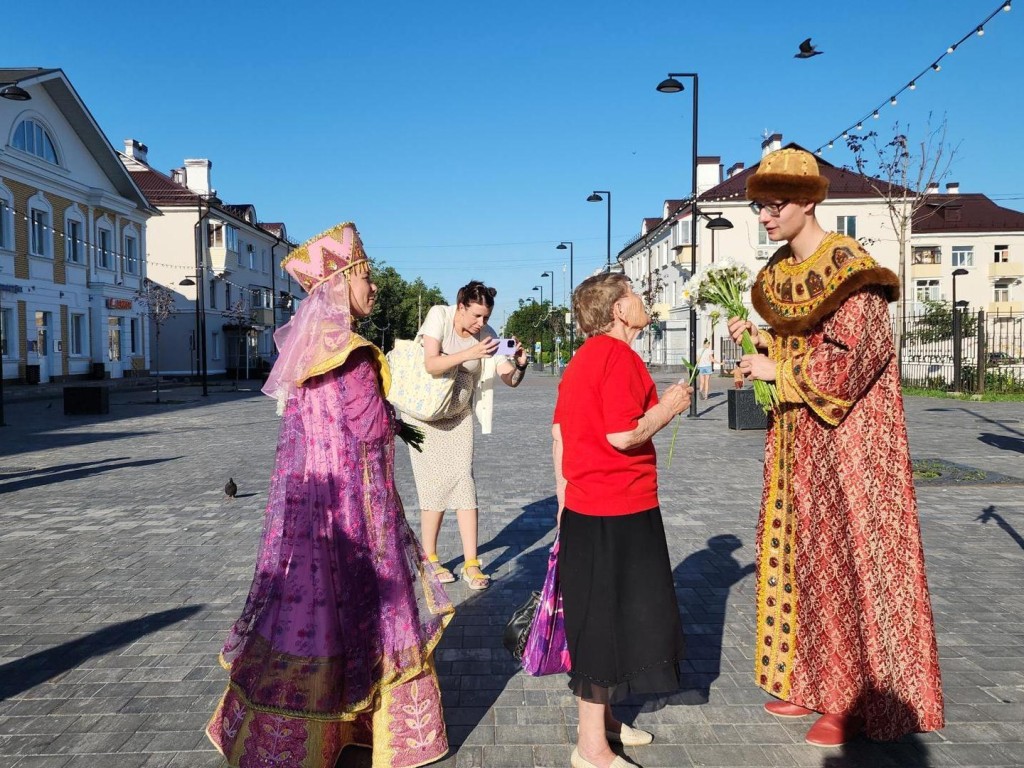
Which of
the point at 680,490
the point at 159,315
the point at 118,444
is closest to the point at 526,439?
the point at 680,490

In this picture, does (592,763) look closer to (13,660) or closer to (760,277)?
(760,277)

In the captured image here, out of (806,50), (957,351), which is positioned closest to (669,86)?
(806,50)

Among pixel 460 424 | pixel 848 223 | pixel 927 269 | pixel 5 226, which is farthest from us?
pixel 927 269

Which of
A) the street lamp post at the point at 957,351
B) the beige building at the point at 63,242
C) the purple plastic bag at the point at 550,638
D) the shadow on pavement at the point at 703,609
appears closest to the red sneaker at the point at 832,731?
the shadow on pavement at the point at 703,609

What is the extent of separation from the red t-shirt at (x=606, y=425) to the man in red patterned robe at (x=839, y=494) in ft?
2.11

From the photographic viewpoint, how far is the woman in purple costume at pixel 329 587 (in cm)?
295

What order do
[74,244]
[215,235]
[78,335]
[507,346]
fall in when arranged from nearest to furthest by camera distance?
[507,346]
[74,244]
[78,335]
[215,235]

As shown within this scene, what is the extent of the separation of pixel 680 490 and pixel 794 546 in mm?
6042

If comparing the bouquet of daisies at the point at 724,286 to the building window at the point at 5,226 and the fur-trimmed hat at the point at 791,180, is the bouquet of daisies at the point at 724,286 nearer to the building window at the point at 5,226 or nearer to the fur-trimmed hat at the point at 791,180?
→ the fur-trimmed hat at the point at 791,180

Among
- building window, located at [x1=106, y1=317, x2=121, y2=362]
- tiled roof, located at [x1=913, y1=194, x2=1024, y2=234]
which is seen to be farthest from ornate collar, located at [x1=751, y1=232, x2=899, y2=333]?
tiled roof, located at [x1=913, y1=194, x2=1024, y2=234]

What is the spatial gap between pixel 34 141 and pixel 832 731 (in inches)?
1516

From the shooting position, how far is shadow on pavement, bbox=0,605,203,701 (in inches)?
156

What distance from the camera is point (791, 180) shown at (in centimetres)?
318

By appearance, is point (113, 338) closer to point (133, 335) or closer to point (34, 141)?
point (133, 335)
